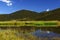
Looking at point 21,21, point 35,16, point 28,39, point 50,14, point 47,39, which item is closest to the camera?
point 28,39

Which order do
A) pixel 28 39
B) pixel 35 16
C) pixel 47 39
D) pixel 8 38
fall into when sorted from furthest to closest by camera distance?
pixel 35 16 < pixel 47 39 < pixel 28 39 < pixel 8 38

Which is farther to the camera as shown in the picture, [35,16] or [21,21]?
[35,16]

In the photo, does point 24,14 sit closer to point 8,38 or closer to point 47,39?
point 47,39

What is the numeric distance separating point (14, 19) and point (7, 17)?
1024mm

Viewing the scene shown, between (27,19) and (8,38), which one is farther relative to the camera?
(27,19)

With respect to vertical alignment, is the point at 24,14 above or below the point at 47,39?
above

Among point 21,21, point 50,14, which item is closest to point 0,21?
point 21,21

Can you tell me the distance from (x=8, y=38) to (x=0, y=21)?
571 inches

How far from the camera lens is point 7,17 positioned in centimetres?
2686

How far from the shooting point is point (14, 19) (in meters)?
26.4

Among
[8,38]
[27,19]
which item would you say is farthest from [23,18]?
[8,38]

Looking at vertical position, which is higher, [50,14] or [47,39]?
[50,14]

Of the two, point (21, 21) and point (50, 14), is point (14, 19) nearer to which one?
point (21, 21)

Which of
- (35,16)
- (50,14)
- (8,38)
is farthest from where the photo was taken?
(50,14)
